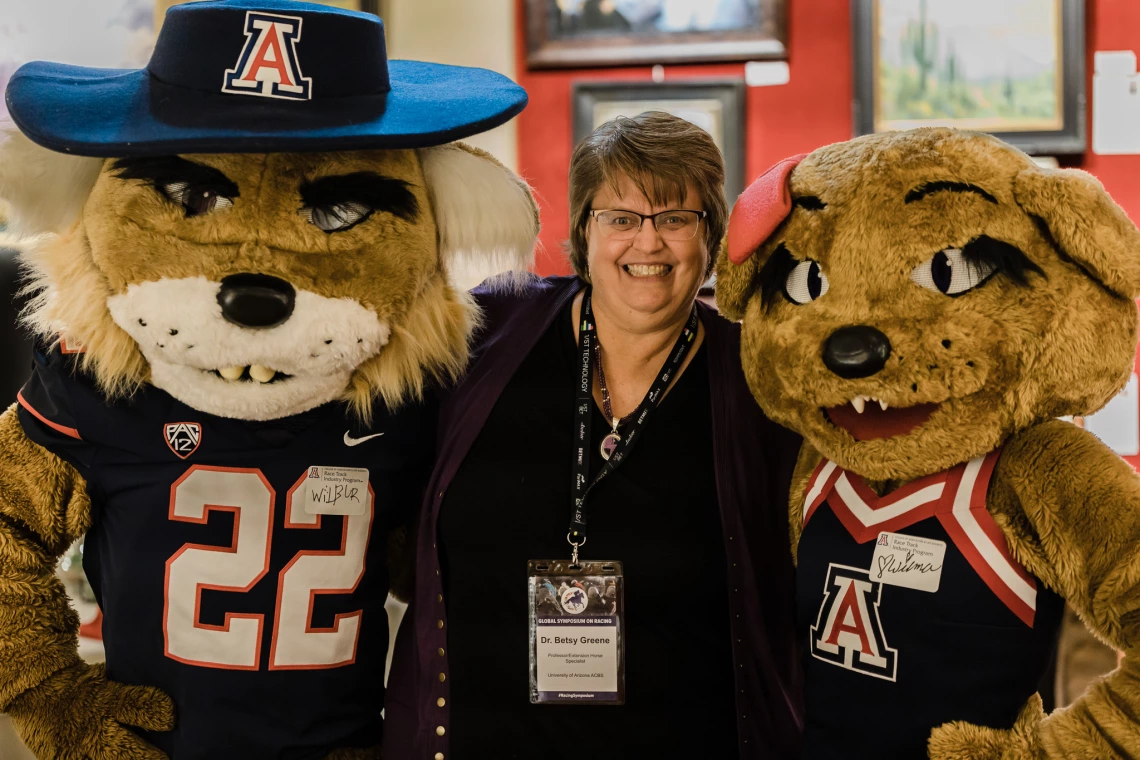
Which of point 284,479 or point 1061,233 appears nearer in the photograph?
point 1061,233

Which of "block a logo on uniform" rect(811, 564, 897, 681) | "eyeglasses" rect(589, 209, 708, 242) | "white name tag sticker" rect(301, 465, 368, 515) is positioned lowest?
"block a logo on uniform" rect(811, 564, 897, 681)

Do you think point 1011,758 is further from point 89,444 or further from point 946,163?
point 89,444

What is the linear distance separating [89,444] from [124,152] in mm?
429

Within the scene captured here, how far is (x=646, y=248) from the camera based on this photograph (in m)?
1.57

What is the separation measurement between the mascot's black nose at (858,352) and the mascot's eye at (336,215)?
2.14 feet

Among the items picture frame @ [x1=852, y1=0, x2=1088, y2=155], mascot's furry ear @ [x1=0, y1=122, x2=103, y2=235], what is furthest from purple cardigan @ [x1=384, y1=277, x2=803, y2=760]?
picture frame @ [x1=852, y1=0, x2=1088, y2=155]

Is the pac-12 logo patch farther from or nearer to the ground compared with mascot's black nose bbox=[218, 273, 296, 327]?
nearer to the ground

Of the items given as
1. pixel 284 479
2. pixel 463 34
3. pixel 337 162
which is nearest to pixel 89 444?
pixel 284 479

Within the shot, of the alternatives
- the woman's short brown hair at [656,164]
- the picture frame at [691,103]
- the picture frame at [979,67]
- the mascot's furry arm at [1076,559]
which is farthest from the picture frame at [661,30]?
the mascot's furry arm at [1076,559]

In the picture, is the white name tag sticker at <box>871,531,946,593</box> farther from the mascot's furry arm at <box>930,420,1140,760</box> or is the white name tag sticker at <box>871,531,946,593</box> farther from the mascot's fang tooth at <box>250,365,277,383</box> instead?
the mascot's fang tooth at <box>250,365,277,383</box>

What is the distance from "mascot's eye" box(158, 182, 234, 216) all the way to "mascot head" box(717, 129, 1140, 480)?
734 mm

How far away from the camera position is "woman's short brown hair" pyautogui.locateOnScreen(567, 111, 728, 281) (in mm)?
1588

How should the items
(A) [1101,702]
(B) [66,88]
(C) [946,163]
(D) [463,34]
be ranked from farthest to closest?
(D) [463,34] < (B) [66,88] < (C) [946,163] < (A) [1101,702]

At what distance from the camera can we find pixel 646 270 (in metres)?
1.59
